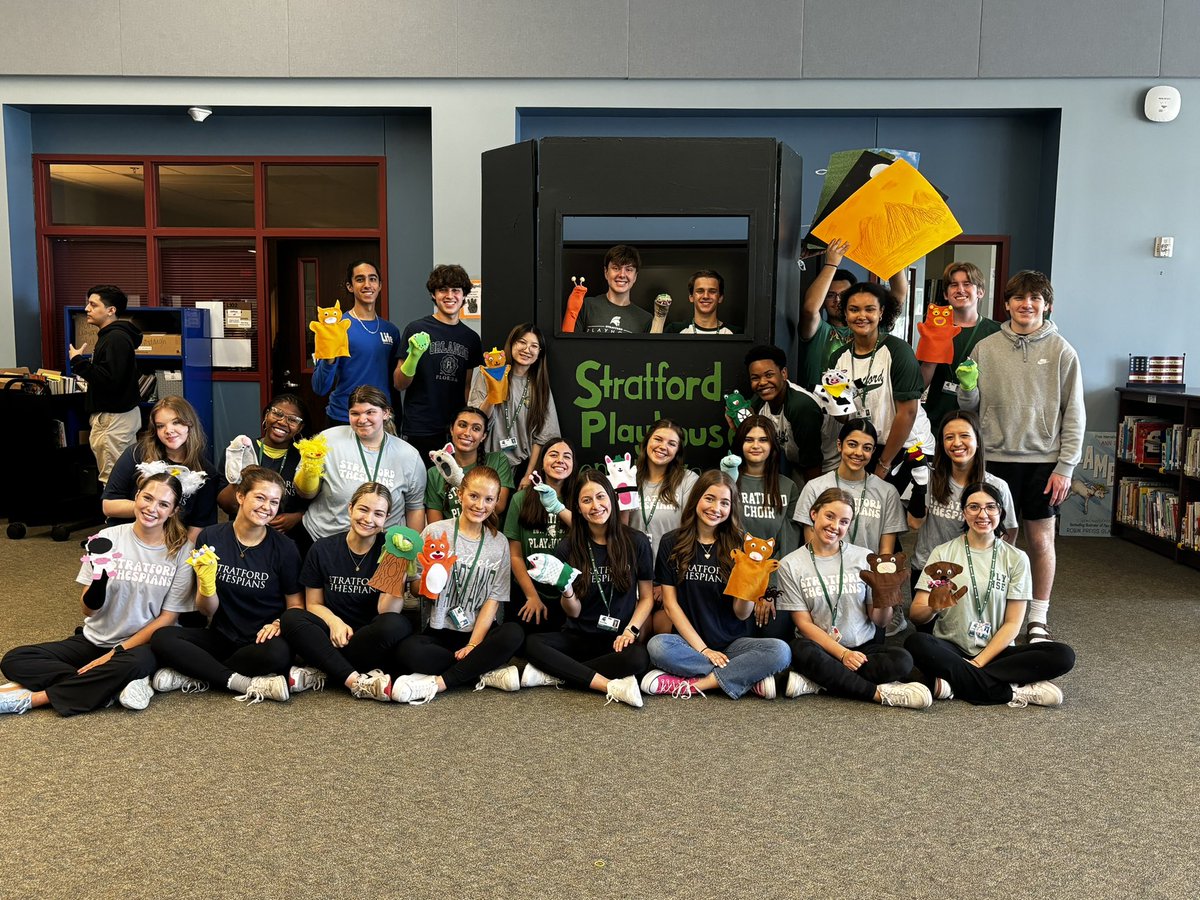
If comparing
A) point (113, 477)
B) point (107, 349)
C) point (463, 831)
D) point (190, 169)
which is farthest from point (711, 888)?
point (190, 169)

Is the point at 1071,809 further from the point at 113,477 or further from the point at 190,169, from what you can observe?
the point at 190,169

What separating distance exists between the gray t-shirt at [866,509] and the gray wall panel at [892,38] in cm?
408

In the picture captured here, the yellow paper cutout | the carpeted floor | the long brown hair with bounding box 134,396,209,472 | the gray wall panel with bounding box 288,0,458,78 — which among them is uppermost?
the gray wall panel with bounding box 288,0,458,78

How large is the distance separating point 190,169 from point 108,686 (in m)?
5.58

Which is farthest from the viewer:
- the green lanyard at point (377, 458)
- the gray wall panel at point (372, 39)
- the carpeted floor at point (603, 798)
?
the gray wall panel at point (372, 39)

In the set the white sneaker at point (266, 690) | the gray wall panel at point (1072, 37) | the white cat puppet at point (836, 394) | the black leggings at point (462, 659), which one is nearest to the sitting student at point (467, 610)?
the black leggings at point (462, 659)

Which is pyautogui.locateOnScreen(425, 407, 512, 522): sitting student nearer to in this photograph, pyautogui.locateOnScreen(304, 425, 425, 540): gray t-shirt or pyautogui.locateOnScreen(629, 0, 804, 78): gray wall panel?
pyautogui.locateOnScreen(304, 425, 425, 540): gray t-shirt

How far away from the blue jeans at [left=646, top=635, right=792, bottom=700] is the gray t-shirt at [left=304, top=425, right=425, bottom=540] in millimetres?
1274

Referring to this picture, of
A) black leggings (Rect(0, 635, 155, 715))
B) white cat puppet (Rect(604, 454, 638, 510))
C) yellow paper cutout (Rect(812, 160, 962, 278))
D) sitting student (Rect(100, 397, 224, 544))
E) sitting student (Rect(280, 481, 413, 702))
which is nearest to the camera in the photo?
black leggings (Rect(0, 635, 155, 715))

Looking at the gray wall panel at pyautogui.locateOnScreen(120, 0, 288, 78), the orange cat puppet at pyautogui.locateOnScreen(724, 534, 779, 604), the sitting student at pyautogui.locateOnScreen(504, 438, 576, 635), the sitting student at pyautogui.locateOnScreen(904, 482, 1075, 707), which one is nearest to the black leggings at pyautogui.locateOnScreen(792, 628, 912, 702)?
the sitting student at pyautogui.locateOnScreen(904, 482, 1075, 707)

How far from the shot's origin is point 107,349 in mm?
5852

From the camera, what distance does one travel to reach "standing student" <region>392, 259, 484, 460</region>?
4514 millimetres

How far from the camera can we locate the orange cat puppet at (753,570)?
3.46m

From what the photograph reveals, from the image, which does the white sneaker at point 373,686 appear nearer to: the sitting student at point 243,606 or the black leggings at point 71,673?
the sitting student at point 243,606
